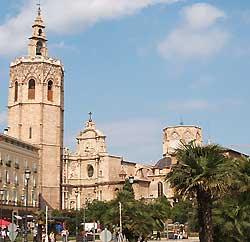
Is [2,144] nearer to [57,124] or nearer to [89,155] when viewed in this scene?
[57,124]

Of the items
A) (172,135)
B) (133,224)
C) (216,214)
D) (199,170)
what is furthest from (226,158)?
(172,135)

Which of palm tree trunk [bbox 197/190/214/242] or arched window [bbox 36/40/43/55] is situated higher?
arched window [bbox 36/40/43/55]

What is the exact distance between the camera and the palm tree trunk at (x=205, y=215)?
29.2m

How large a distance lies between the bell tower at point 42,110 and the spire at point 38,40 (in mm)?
180

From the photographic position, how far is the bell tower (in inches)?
4045

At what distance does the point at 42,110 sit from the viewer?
338ft

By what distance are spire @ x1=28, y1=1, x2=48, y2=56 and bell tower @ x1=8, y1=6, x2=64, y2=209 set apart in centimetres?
18

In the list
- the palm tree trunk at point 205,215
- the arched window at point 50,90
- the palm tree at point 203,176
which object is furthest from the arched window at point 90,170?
the palm tree trunk at point 205,215

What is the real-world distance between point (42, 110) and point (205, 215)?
7616cm

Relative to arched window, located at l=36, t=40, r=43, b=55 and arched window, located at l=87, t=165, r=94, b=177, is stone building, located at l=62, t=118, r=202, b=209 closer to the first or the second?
arched window, located at l=87, t=165, r=94, b=177

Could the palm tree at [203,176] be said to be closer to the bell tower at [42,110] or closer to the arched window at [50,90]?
the bell tower at [42,110]

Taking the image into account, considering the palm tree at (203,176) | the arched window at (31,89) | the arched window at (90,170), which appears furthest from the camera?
the arched window at (90,170)

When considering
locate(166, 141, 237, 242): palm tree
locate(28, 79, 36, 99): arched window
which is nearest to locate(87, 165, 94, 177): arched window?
locate(28, 79, 36, 99): arched window

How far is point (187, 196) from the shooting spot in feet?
98.0
